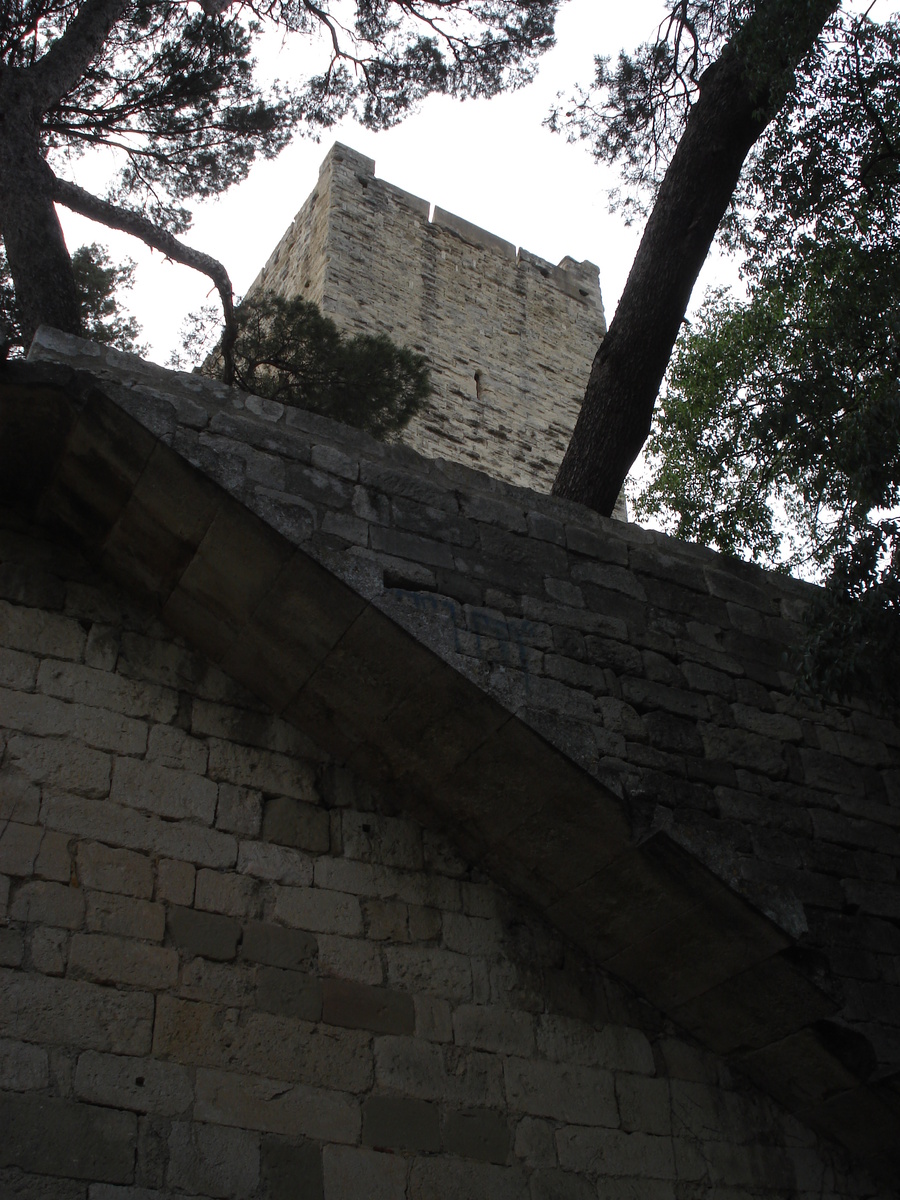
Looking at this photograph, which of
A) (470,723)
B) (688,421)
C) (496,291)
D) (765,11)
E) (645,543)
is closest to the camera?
(470,723)

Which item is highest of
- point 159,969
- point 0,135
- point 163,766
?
point 0,135

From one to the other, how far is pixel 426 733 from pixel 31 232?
158 inches

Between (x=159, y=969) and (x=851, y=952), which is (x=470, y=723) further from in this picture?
(x=851, y=952)

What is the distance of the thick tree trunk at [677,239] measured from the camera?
6543mm

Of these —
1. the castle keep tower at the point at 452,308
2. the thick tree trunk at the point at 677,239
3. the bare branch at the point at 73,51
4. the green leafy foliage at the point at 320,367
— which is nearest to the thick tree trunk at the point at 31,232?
the bare branch at the point at 73,51

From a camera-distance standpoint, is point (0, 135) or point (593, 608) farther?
point (0, 135)

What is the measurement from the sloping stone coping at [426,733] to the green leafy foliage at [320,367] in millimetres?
4041

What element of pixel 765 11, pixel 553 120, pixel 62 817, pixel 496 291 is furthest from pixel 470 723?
pixel 496 291

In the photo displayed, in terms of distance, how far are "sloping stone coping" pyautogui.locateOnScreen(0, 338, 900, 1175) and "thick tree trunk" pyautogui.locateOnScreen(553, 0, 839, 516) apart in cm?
289

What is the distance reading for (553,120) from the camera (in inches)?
351

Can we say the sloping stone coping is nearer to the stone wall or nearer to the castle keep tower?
the stone wall

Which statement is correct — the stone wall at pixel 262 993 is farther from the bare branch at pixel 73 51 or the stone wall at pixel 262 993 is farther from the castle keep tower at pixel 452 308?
the castle keep tower at pixel 452 308

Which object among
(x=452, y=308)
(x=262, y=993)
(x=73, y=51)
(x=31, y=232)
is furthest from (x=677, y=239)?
(x=452, y=308)

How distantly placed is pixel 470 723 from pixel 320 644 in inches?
23.3
